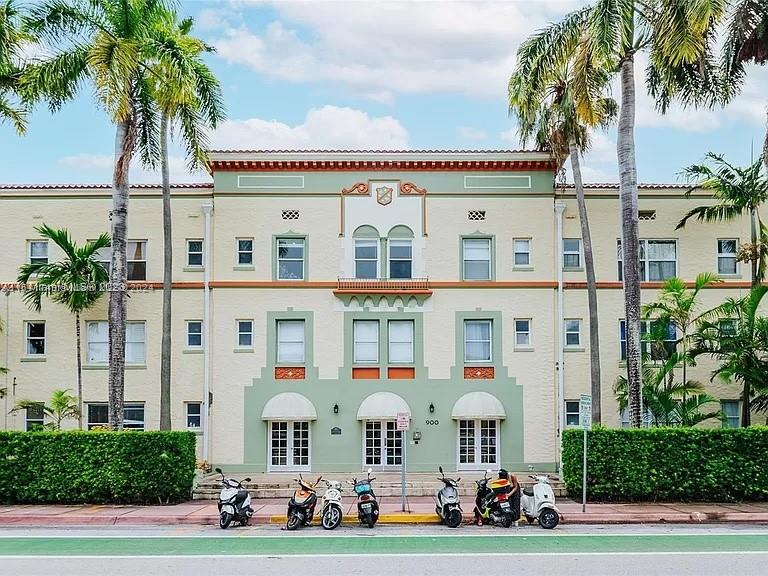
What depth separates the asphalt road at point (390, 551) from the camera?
45.0 feet

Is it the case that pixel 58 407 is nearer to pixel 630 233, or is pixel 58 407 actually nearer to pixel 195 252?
pixel 195 252

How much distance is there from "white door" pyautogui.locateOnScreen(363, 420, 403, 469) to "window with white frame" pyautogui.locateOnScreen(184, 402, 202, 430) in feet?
18.0

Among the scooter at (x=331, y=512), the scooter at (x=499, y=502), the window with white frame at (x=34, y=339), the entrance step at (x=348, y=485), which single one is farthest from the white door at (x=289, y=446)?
the scooter at (x=499, y=502)

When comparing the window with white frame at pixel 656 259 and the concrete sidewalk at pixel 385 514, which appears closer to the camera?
the concrete sidewalk at pixel 385 514

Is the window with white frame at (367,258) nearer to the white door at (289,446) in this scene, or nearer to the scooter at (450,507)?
the white door at (289,446)

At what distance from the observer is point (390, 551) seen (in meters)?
15.8

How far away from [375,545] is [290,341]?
14.8 metres

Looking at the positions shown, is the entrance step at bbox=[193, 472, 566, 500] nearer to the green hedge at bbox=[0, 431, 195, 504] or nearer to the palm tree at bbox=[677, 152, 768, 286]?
the green hedge at bbox=[0, 431, 195, 504]

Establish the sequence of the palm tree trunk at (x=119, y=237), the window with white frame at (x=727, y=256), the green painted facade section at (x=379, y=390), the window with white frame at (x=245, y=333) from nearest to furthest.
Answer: the palm tree trunk at (x=119, y=237)
the green painted facade section at (x=379, y=390)
the window with white frame at (x=245, y=333)
the window with white frame at (x=727, y=256)

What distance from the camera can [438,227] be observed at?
102ft

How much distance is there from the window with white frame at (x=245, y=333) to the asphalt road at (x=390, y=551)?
452 inches

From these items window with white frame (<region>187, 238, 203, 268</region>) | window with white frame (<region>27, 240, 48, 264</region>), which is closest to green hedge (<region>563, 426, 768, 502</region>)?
window with white frame (<region>187, 238, 203, 268</region>)

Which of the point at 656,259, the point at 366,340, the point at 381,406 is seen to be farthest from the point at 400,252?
the point at 656,259

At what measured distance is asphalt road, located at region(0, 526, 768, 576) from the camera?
45.0 feet
